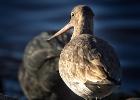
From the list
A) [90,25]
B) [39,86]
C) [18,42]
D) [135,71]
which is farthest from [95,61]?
[18,42]

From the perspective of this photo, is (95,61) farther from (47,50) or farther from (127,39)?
(127,39)

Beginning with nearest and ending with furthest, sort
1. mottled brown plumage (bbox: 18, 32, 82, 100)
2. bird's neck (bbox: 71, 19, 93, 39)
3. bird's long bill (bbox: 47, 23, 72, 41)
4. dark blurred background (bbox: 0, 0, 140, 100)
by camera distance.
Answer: bird's neck (bbox: 71, 19, 93, 39) < bird's long bill (bbox: 47, 23, 72, 41) < mottled brown plumage (bbox: 18, 32, 82, 100) < dark blurred background (bbox: 0, 0, 140, 100)

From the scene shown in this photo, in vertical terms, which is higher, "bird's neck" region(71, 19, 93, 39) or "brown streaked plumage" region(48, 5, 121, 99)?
"bird's neck" region(71, 19, 93, 39)

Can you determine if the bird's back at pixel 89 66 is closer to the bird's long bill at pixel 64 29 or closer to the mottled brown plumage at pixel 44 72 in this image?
the bird's long bill at pixel 64 29

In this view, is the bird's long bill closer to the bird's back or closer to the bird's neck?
the bird's neck

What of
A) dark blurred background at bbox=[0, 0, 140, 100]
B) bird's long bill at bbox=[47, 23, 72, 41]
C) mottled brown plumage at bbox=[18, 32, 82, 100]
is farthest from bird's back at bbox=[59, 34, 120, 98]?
dark blurred background at bbox=[0, 0, 140, 100]

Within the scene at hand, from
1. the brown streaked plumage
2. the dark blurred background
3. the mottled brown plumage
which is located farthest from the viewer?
the dark blurred background

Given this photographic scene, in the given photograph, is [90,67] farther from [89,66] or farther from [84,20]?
[84,20]
